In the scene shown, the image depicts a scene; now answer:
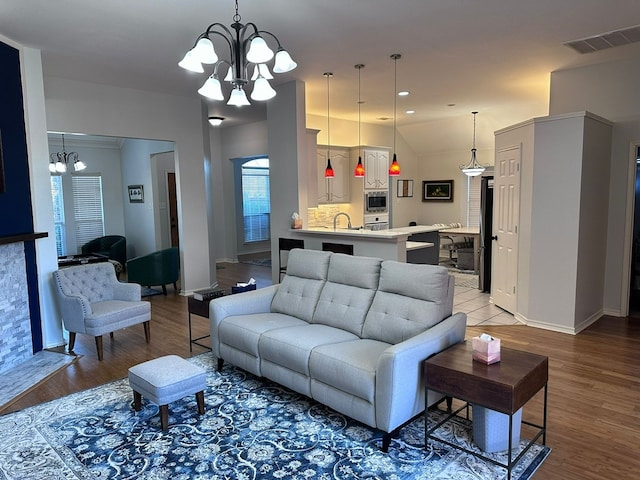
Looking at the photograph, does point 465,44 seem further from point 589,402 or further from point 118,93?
point 118,93

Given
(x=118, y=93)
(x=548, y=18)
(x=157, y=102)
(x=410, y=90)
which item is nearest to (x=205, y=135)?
(x=157, y=102)

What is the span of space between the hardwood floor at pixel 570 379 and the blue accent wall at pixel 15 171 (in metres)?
0.82

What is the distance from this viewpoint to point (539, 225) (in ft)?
16.2

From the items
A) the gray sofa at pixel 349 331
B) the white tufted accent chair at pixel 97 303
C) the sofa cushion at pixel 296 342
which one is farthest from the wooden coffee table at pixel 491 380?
the white tufted accent chair at pixel 97 303

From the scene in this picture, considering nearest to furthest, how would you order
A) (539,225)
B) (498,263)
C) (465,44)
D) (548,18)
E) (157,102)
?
(548,18), (465,44), (539,225), (498,263), (157,102)

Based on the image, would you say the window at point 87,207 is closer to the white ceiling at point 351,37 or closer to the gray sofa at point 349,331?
the white ceiling at point 351,37

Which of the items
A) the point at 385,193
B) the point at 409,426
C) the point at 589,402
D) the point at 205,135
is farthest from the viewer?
the point at 385,193

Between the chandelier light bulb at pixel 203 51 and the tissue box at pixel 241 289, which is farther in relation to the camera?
the tissue box at pixel 241 289

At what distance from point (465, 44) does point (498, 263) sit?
2765 millimetres

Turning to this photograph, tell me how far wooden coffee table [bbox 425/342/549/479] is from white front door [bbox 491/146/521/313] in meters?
2.99

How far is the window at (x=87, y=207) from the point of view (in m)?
9.45

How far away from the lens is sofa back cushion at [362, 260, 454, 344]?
301 cm

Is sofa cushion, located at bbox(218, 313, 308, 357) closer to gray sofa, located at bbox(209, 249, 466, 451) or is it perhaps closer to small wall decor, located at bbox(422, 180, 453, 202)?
gray sofa, located at bbox(209, 249, 466, 451)

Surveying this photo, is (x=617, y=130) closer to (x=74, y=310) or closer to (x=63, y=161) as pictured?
(x=74, y=310)
